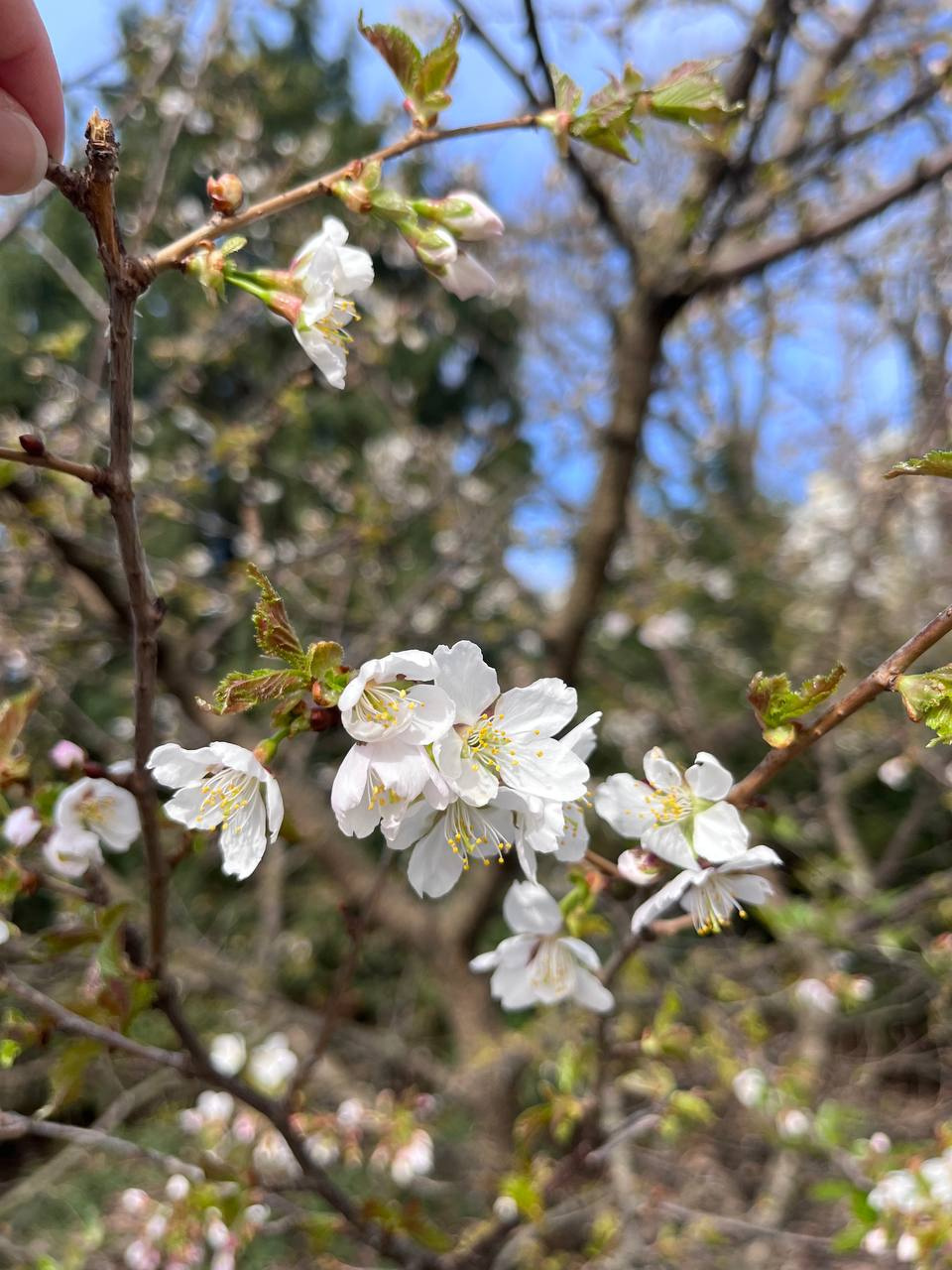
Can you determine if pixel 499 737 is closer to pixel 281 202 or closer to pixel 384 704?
pixel 384 704

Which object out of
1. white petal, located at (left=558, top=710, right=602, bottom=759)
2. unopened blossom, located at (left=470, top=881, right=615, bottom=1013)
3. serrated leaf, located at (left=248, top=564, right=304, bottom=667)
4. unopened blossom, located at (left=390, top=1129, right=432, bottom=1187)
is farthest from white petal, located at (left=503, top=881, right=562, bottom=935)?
unopened blossom, located at (left=390, top=1129, right=432, bottom=1187)

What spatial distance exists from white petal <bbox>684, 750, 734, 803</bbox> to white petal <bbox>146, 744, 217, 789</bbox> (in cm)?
40

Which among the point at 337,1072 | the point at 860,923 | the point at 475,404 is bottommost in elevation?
the point at 337,1072

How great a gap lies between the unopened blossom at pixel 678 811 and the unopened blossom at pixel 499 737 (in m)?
0.10

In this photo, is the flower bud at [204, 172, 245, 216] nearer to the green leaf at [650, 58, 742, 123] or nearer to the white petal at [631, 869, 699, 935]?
the green leaf at [650, 58, 742, 123]

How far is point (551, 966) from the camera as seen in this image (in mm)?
949

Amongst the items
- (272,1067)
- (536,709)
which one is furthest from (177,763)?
(272,1067)

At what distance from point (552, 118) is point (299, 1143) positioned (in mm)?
1136

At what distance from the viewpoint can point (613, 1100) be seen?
2.25 metres

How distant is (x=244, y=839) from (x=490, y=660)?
3.10 metres

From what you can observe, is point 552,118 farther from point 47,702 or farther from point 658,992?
point 47,702

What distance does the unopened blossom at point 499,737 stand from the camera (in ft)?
1.88

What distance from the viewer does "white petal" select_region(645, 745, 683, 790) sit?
0.72 metres

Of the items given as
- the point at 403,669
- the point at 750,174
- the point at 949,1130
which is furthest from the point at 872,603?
the point at 403,669
